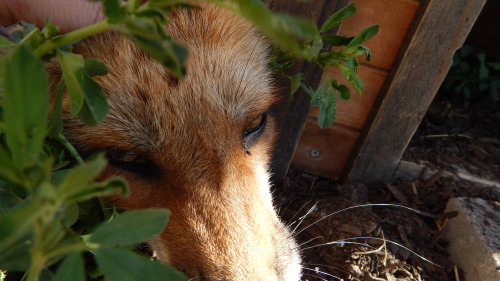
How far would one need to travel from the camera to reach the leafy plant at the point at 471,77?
3.46m

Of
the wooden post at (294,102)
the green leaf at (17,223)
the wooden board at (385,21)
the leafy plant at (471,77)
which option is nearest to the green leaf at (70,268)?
the green leaf at (17,223)

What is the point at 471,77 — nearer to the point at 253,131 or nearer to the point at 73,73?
the point at 253,131

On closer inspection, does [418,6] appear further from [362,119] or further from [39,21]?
[39,21]

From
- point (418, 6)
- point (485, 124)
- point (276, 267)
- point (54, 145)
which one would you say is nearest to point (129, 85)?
point (54, 145)

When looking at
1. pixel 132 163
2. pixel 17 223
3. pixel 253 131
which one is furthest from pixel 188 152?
pixel 17 223

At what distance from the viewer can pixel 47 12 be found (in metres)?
1.48

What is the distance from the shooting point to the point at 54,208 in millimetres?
555

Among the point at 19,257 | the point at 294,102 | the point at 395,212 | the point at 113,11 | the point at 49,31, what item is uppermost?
the point at 113,11

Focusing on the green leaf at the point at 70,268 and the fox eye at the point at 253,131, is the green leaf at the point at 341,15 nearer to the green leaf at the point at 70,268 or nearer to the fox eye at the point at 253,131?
the fox eye at the point at 253,131

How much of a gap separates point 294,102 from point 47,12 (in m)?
1.43

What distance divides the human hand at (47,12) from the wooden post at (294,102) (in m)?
1.03

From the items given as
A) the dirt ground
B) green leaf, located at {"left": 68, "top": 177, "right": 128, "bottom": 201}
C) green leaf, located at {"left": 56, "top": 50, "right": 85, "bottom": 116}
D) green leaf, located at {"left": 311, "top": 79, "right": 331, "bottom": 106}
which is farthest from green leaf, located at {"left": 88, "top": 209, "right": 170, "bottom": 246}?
the dirt ground

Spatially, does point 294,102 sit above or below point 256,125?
below

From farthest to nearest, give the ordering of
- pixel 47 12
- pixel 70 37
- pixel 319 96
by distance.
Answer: pixel 319 96 → pixel 47 12 → pixel 70 37
